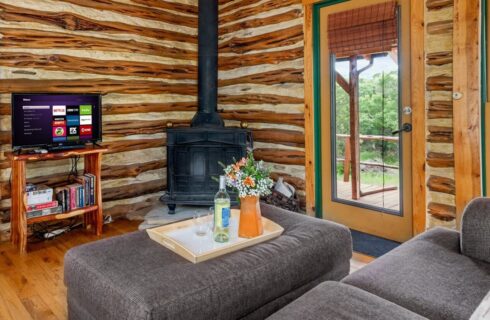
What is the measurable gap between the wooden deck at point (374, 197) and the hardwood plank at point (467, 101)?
605mm

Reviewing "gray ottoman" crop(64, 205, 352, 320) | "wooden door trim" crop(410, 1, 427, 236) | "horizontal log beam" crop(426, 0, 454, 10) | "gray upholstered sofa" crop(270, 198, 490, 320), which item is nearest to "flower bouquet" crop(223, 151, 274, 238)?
"gray ottoman" crop(64, 205, 352, 320)

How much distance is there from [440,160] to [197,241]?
7.46 feet

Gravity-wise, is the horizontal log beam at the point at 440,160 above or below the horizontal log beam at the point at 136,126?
below

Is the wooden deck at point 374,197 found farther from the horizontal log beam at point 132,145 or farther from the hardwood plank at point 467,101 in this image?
the horizontal log beam at point 132,145

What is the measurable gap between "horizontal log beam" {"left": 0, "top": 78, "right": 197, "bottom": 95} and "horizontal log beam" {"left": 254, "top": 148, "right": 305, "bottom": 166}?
4.07 ft

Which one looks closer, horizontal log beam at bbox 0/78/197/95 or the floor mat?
the floor mat

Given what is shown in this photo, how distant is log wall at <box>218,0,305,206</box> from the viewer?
4461 millimetres

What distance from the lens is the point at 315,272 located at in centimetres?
221

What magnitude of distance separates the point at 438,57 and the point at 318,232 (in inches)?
77.1

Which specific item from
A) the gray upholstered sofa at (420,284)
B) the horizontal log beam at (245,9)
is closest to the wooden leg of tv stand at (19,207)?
the gray upholstered sofa at (420,284)

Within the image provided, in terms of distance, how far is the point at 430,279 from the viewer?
71.2 inches

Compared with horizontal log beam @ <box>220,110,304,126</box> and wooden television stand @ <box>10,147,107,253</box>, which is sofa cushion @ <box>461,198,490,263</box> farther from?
wooden television stand @ <box>10,147,107,253</box>

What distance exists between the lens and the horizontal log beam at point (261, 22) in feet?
14.4

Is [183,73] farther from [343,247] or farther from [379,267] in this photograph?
[379,267]
